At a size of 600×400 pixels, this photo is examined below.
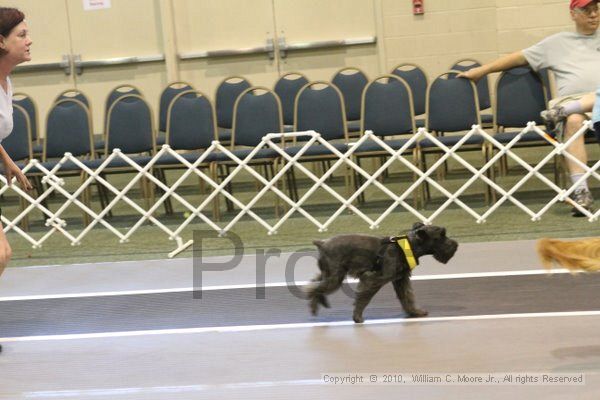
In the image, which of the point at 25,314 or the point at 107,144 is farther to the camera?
the point at 107,144

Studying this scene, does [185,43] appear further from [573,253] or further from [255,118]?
[573,253]

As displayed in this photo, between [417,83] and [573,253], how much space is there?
5.21 metres

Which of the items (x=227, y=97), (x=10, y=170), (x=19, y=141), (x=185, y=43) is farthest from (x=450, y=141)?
(x=185, y=43)

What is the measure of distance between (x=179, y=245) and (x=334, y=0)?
4.59 m

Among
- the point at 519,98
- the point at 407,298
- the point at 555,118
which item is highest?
the point at 519,98

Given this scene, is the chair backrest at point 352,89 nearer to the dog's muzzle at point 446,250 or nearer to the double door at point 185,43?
the double door at point 185,43

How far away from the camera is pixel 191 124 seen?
7.59m

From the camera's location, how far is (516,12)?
32.4 feet

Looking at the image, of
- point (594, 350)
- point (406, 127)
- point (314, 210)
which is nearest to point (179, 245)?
point (314, 210)

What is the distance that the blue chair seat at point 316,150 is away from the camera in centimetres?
707

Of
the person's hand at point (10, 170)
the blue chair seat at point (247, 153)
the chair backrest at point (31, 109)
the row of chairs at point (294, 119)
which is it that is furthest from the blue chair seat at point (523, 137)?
the chair backrest at point (31, 109)

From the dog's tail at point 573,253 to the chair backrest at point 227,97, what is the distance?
552 cm

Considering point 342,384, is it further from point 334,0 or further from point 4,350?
point 334,0

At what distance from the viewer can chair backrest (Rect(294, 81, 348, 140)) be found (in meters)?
7.52
